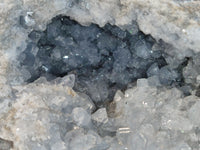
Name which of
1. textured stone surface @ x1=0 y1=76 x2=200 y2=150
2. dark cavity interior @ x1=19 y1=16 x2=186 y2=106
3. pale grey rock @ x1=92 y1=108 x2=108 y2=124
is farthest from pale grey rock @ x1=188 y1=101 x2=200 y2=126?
pale grey rock @ x1=92 y1=108 x2=108 y2=124

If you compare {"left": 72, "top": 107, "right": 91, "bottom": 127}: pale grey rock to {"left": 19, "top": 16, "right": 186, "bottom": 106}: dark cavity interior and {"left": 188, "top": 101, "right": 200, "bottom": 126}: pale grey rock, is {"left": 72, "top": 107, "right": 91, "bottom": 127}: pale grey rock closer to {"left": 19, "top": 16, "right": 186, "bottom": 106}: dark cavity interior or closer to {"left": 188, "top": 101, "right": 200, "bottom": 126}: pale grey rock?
{"left": 19, "top": 16, "right": 186, "bottom": 106}: dark cavity interior

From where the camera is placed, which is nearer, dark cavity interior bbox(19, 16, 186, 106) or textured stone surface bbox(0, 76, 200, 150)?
textured stone surface bbox(0, 76, 200, 150)

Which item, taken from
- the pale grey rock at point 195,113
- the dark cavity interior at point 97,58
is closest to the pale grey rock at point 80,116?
the dark cavity interior at point 97,58

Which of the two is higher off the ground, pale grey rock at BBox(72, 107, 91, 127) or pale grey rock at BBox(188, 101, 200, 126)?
pale grey rock at BBox(188, 101, 200, 126)

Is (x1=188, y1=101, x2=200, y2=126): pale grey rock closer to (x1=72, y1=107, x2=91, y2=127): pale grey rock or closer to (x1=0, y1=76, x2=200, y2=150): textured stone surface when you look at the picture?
(x1=0, y1=76, x2=200, y2=150): textured stone surface

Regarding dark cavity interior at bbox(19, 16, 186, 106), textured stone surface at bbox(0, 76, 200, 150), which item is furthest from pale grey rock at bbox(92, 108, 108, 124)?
dark cavity interior at bbox(19, 16, 186, 106)

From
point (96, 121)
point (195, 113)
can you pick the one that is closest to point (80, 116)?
point (96, 121)

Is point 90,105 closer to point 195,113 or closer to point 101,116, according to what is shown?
point 101,116

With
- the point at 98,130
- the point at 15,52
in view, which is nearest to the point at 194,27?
the point at 98,130
